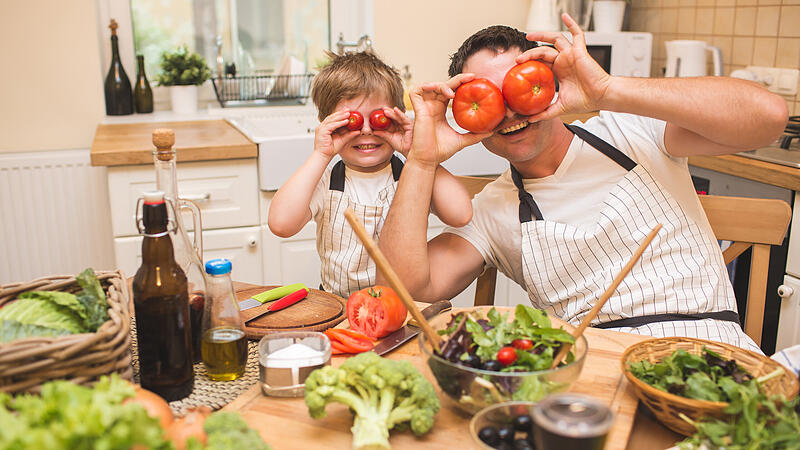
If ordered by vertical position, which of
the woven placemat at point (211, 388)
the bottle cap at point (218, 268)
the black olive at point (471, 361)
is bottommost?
the woven placemat at point (211, 388)

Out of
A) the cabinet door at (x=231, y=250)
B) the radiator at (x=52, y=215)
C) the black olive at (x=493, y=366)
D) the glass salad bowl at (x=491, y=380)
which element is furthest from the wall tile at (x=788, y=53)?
the radiator at (x=52, y=215)

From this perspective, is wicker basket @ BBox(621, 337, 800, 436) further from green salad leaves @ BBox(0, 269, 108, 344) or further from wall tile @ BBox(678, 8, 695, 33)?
wall tile @ BBox(678, 8, 695, 33)

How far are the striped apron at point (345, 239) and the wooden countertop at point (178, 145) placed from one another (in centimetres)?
65

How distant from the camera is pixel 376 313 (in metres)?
1.19

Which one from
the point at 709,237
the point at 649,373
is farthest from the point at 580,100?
the point at 649,373

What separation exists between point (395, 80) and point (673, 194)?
698mm

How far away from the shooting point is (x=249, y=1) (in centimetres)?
319

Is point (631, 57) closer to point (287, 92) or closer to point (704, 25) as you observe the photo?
point (704, 25)

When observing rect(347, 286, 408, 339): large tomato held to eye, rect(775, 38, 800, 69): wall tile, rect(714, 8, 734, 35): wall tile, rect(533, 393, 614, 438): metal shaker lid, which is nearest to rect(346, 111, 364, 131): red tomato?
rect(347, 286, 408, 339): large tomato held to eye

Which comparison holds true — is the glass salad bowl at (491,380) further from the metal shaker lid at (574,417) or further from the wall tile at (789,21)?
the wall tile at (789,21)

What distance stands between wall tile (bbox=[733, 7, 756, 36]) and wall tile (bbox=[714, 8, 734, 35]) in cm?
3

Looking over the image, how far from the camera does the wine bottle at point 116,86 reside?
A: 9.49ft

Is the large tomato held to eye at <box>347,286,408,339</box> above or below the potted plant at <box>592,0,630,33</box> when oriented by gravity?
below

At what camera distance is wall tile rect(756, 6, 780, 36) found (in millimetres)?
2660
